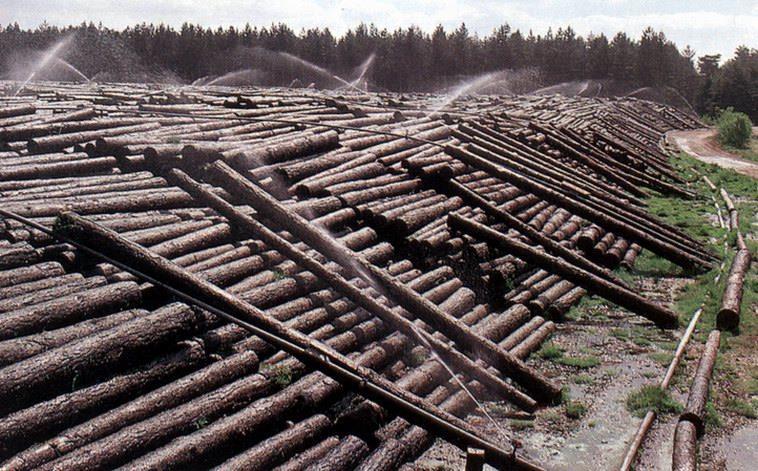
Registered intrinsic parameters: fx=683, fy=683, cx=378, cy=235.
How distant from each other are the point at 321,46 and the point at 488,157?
70584 mm

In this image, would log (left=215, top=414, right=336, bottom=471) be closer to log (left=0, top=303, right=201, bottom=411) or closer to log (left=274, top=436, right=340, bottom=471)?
log (left=274, top=436, right=340, bottom=471)

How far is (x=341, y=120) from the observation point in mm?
20141

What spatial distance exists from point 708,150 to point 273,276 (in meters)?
41.5

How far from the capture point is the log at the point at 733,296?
39.5 feet

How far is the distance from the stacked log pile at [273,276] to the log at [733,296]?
854 mm

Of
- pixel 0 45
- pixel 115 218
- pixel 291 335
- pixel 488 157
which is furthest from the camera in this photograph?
pixel 0 45

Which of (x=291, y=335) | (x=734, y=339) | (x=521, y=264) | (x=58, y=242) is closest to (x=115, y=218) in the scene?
(x=58, y=242)

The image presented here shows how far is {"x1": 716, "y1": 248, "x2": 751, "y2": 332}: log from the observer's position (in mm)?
12055

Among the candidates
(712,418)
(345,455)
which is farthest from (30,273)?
(712,418)

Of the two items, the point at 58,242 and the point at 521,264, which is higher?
the point at 58,242

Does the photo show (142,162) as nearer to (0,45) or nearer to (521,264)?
(521,264)

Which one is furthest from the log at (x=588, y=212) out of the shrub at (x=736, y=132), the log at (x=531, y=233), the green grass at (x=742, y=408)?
the shrub at (x=736, y=132)

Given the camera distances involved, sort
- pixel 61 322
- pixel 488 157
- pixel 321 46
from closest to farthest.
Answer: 1. pixel 61 322
2. pixel 488 157
3. pixel 321 46

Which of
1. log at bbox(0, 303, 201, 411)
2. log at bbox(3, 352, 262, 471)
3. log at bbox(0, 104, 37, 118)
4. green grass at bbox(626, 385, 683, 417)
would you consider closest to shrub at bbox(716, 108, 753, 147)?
green grass at bbox(626, 385, 683, 417)
